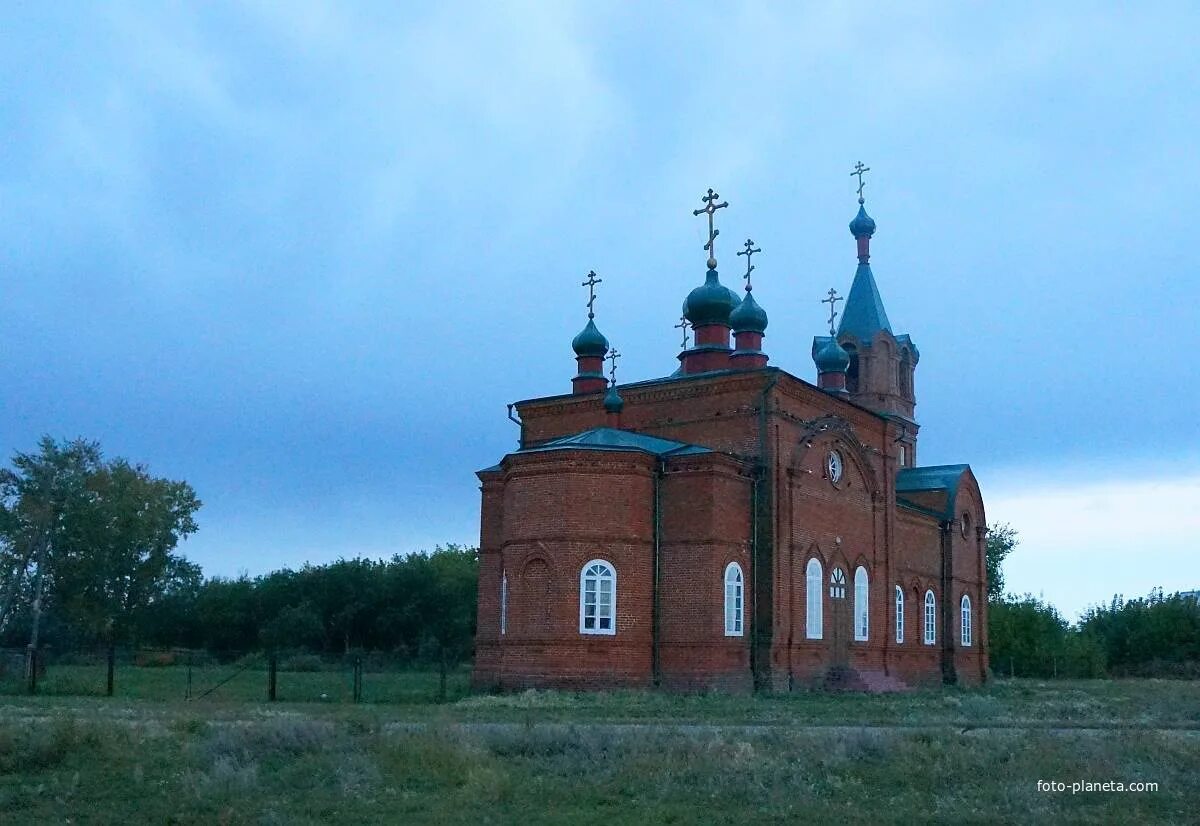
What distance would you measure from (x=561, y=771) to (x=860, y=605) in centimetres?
1810

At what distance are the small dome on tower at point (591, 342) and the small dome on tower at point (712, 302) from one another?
8.42 ft

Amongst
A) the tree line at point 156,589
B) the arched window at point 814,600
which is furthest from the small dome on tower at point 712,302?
the tree line at point 156,589

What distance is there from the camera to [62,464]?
146ft

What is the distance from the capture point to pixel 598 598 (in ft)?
78.2

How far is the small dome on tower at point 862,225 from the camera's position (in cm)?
4219

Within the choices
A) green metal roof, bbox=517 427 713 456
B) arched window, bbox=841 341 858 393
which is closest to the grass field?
green metal roof, bbox=517 427 713 456

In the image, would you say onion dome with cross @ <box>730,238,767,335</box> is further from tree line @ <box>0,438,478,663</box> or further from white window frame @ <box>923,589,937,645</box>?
tree line @ <box>0,438,478,663</box>

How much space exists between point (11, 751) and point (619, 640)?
42.0 feet

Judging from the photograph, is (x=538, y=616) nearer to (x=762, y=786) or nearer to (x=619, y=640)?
(x=619, y=640)

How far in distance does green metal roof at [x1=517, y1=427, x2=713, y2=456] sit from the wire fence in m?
5.18

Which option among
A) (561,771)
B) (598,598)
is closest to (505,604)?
(598,598)

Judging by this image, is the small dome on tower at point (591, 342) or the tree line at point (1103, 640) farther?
the tree line at point (1103, 640)

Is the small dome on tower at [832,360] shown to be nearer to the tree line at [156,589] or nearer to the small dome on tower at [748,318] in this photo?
the small dome on tower at [748,318]

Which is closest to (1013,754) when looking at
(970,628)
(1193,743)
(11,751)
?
(1193,743)
